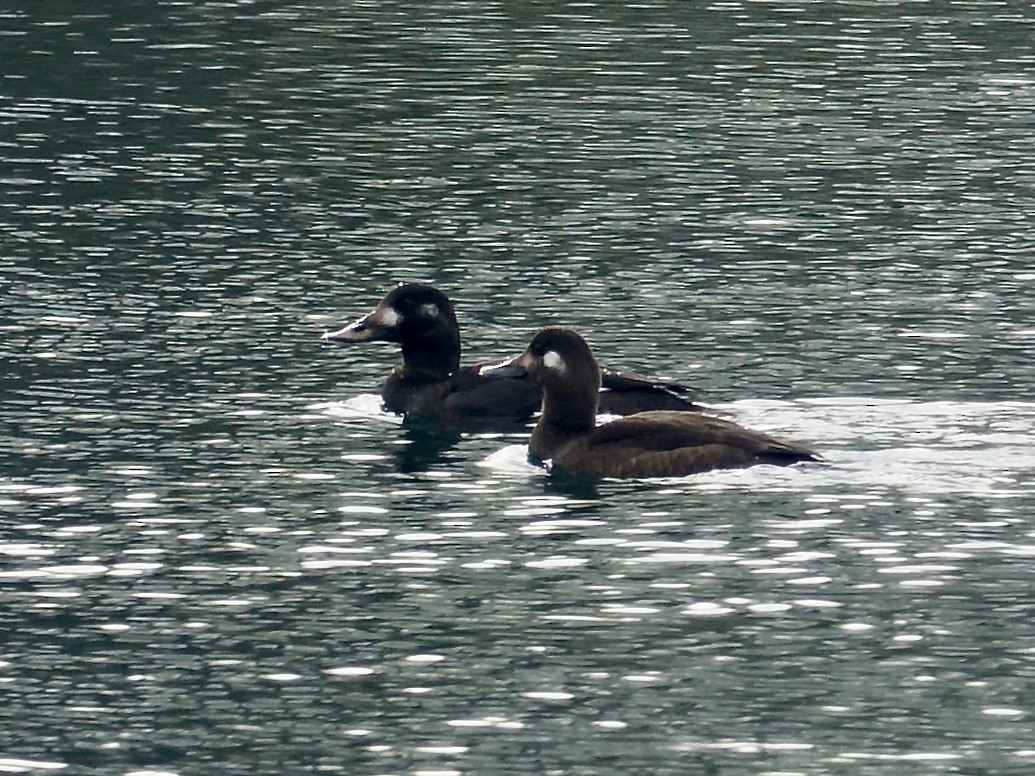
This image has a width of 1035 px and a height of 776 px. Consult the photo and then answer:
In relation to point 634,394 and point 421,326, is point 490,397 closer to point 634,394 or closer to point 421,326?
point 421,326

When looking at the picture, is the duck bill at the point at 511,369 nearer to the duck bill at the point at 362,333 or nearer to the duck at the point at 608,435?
the duck at the point at 608,435

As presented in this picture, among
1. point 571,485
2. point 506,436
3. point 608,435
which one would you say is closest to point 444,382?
point 506,436

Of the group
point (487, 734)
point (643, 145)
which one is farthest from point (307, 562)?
point (643, 145)

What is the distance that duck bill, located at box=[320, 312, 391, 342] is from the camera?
64.5 feet

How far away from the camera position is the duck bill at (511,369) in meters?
17.7

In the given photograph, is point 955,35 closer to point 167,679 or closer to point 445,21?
point 445,21

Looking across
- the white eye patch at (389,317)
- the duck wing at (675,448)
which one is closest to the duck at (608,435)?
the duck wing at (675,448)

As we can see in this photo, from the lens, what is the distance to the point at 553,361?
17.4 meters

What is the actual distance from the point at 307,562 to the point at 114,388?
4.93 meters

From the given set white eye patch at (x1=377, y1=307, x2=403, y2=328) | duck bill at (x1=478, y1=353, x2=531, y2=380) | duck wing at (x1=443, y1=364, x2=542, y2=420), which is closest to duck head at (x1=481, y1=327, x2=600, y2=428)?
duck bill at (x1=478, y1=353, x2=531, y2=380)

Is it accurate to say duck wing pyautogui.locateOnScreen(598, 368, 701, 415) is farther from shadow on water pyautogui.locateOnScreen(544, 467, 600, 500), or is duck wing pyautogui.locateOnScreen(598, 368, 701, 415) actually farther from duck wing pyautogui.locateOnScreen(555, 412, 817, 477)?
shadow on water pyautogui.locateOnScreen(544, 467, 600, 500)

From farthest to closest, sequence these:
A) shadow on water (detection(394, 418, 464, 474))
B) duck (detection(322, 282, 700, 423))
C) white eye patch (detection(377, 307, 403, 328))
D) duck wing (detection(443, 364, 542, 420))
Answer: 1. white eye patch (detection(377, 307, 403, 328))
2. duck wing (detection(443, 364, 542, 420))
3. duck (detection(322, 282, 700, 423))
4. shadow on water (detection(394, 418, 464, 474))

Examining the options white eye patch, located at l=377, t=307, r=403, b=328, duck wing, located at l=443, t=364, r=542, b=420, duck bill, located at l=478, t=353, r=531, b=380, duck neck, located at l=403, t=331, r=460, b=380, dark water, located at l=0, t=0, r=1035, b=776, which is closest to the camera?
dark water, located at l=0, t=0, r=1035, b=776

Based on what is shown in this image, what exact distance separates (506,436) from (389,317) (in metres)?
1.77
